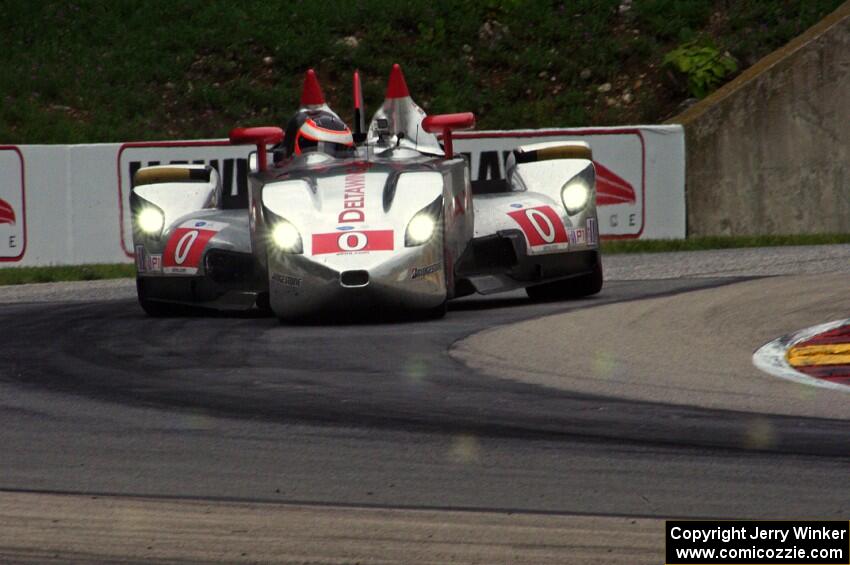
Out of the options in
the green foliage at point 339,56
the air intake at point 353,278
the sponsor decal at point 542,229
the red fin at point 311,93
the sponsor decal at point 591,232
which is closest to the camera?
the air intake at point 353,278

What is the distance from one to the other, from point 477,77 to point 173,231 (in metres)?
11.1

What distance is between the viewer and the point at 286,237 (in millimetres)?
9359

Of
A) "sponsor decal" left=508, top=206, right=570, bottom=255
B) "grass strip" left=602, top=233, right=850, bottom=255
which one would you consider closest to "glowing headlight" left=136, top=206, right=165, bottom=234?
"sponsor decal" left=508, top=206, right=570, bottom=255

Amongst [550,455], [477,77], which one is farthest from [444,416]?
[477,77]

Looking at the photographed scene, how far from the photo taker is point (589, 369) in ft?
24.1

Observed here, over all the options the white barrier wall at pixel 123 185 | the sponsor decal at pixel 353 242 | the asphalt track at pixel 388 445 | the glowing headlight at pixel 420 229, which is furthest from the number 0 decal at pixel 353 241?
the white barrier wall at pixel 123 185

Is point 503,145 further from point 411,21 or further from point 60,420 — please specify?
point 60,420

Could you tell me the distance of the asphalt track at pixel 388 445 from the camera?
182 inches

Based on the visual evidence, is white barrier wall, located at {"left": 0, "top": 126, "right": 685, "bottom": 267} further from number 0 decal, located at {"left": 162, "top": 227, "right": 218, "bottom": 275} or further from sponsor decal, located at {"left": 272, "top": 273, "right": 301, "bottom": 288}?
sponsor decal, located at {"left": 272, "top": 273, "right": 301, "bottom": 288}

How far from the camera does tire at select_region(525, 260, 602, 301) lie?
10852mm

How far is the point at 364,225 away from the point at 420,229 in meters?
0.35

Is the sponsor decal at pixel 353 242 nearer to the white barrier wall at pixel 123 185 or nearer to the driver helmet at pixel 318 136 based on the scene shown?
the driver helmet at pixel 318 136

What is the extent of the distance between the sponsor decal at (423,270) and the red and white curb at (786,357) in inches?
86.8

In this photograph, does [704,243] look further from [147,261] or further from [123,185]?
[147,261]
